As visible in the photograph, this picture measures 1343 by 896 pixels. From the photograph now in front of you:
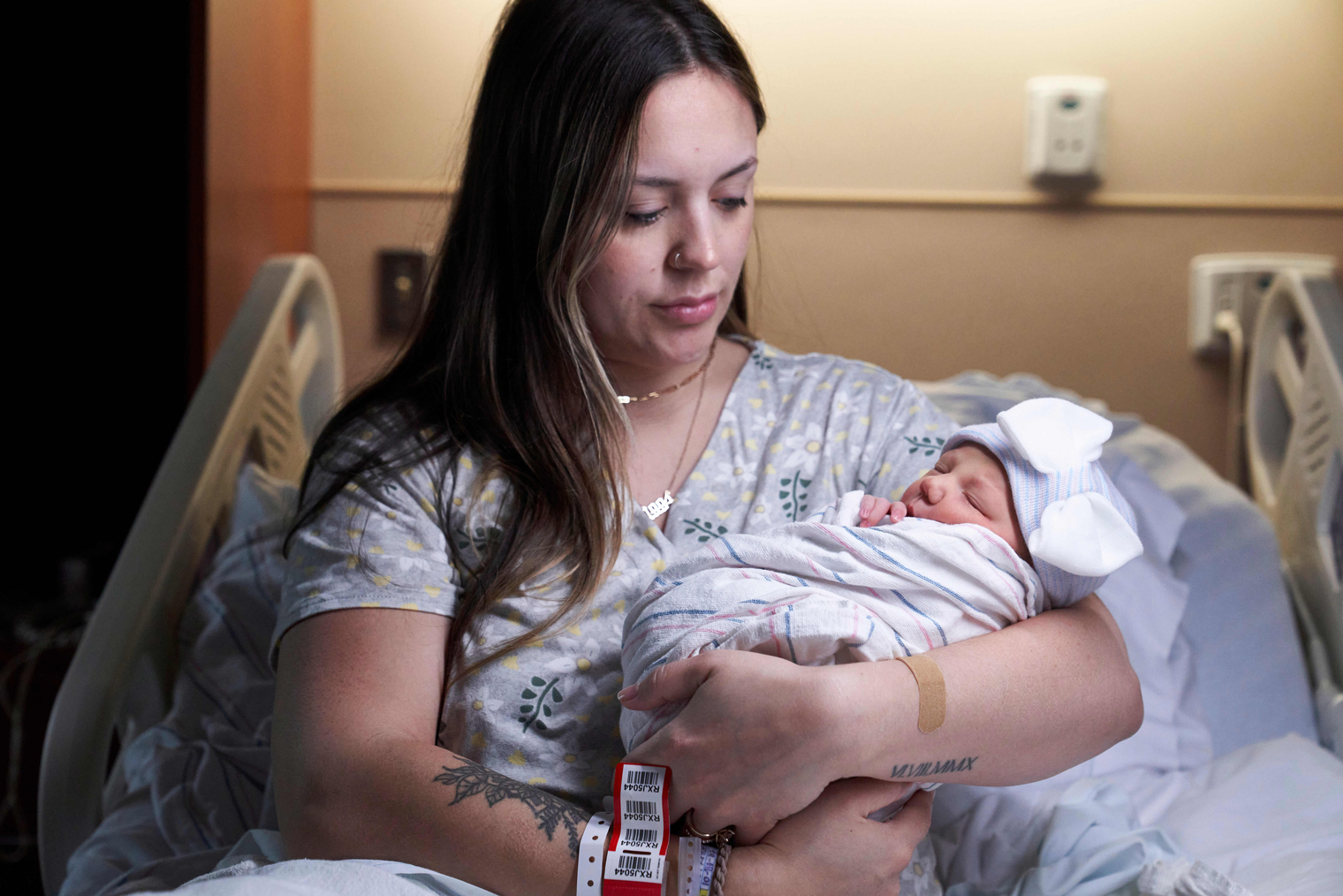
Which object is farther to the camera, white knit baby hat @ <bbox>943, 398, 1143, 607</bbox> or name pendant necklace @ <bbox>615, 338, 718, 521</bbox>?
name pendant necklace @ <bbox>615, 338, 718, 521</bbox>

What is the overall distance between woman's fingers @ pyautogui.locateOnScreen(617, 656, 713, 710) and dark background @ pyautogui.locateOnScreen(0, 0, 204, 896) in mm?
1510

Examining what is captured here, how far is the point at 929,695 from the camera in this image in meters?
0.93

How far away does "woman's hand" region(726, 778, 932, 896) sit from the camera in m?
0.94

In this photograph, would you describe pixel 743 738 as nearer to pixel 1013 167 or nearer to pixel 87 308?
pixel 1013 167

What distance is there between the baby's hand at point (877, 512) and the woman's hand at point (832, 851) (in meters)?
0.23

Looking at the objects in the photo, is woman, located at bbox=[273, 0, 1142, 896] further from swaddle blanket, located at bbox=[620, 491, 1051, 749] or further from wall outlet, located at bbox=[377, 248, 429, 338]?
wall outlet, located at bbox=[377, 248, 429, 338]

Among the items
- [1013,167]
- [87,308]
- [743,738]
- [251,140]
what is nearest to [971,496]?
[743,738]

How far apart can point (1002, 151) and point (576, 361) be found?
1.21 meters

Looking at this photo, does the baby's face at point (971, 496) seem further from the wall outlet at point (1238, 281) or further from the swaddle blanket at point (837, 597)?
the wall outlet at point (1238, 281)

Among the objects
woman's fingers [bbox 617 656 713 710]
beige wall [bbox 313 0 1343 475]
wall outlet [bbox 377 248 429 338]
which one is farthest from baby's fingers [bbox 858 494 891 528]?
wall outlet [bbox 377 248 429 338]

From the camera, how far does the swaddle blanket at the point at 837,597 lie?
94 centimetres

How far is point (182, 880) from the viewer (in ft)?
→ 3.79

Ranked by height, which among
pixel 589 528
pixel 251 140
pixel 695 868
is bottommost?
pixel 695 868

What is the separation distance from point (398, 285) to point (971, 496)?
1.55m
